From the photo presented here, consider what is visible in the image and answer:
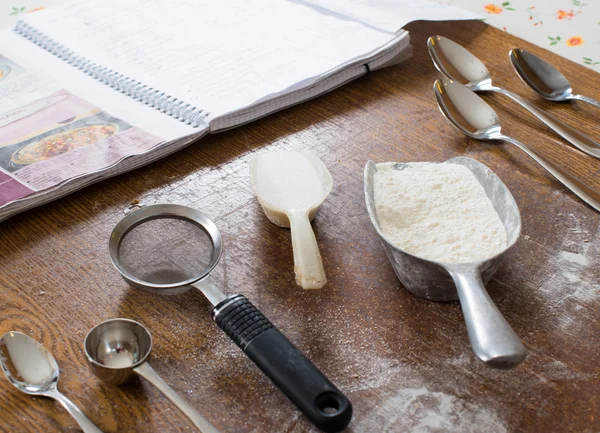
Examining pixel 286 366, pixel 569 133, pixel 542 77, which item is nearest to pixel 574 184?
pixel 569 133

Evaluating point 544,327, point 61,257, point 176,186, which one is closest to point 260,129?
point 176,186

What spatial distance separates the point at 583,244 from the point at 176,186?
14.5 inches

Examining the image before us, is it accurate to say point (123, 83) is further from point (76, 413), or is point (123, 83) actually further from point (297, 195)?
point (76, 413)

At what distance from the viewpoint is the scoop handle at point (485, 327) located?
0.41 m

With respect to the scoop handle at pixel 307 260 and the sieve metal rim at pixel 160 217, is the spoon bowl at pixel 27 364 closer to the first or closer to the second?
the sieve metal rim at pixel 160 217

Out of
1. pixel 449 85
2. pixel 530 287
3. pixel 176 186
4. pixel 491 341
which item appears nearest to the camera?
pixel 491 341

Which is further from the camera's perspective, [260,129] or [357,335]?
[260,129]

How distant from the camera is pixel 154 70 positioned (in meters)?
0.79

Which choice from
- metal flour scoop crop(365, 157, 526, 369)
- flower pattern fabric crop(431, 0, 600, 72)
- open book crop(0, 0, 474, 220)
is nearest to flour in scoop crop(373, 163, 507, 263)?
metal flour scoop crop(365, 157, 526, 369)

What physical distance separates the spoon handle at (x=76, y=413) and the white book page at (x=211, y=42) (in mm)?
353

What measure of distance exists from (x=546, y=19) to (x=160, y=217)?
753 mm

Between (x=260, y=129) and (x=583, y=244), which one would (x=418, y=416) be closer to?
(x=583, y=244)

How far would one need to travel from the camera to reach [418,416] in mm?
450

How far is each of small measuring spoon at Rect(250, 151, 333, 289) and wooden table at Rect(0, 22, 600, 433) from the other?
0.02 metres
